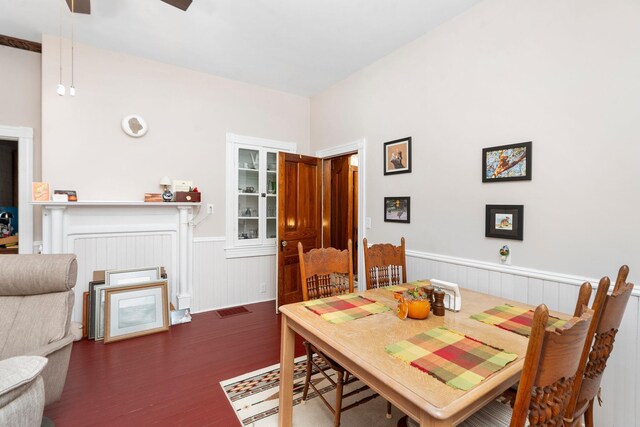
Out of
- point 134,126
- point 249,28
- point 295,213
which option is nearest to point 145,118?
point 134,126

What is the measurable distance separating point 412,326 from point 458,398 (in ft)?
1.87

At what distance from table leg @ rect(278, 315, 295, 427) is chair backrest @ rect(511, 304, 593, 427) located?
115 centimetres

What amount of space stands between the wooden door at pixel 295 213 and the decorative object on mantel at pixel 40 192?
232cm

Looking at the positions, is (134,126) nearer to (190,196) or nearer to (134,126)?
(134,126)

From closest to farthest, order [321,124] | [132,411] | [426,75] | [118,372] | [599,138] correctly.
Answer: [599,138] < [132,411] < [118,372] < [426,75] < [321,124]

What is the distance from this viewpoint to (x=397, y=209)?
313 cm

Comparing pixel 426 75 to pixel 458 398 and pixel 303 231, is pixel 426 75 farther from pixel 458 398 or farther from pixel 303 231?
pixel 458 398

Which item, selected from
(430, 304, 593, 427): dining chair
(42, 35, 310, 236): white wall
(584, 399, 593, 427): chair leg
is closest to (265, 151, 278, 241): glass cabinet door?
(42, 35, 310, 236): white wall

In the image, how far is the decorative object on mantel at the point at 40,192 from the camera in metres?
2.83

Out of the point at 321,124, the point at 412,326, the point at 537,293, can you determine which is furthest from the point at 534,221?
the point at 321,124

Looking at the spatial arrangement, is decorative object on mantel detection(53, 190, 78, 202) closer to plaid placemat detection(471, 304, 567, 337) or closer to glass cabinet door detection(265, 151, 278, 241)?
glass cabinet door detection(265, 151, 278, 241)

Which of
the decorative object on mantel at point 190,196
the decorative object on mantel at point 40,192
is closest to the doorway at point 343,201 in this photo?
the decorative object on mantel at point 190,196

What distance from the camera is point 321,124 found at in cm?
436

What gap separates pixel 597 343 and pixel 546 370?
2.21ft
